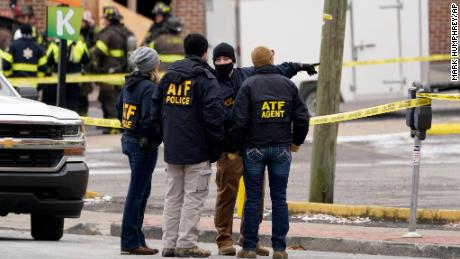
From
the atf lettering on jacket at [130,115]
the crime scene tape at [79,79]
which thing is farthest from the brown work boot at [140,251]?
the crime scene tape at [79,79]

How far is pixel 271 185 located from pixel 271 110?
0.64m

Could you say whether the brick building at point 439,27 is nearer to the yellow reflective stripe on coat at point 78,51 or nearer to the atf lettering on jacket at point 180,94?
the yellow reflective stripe on coat at point 78,51

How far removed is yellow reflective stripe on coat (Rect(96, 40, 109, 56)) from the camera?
84.3 ft

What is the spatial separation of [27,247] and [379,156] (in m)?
10.3

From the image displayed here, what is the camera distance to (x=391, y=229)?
14.2 meters

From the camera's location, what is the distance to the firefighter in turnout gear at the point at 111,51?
25.7 metres

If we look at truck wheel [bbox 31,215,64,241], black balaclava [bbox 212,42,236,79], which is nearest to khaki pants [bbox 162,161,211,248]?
black balaclava [bbox 212,42,236,79]

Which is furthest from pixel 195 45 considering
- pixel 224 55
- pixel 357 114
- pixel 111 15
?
pixel 111 15

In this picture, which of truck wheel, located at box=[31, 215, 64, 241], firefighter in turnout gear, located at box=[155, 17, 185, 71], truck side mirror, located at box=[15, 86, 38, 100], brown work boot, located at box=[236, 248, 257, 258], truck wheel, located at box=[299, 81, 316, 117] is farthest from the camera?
truck wheel, located at box=[299, 81, 316, 117]

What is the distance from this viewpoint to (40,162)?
13148 mm

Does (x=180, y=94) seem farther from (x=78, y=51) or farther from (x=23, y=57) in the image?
(x=78, y=51)

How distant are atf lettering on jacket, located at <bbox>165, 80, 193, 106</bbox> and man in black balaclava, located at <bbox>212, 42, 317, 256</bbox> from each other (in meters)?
0.51

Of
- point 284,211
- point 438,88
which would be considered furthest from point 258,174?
point 438,88

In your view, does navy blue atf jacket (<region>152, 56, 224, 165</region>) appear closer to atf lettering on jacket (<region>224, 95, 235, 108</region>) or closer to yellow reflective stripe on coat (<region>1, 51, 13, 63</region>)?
atf lettering on jacket (<region>224, 95, 235, 108</region>)
